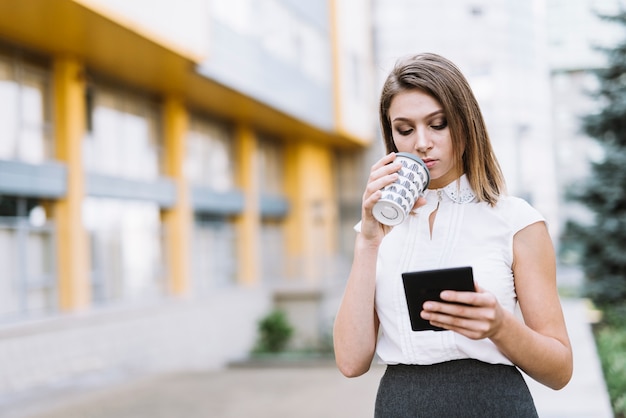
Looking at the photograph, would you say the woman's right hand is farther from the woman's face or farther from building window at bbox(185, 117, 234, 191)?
building window at bbox(185, 117, 234, 191)

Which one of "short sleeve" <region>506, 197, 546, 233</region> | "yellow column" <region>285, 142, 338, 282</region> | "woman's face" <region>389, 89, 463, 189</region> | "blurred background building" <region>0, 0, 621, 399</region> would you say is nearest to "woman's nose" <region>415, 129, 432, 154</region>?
"woman's face" <region>389, 89, 463, 189</region>

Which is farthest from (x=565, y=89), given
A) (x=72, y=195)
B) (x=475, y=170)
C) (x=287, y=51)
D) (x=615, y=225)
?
(x=475, y=170)

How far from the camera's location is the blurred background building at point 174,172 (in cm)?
1212

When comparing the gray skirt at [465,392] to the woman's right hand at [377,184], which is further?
the gray skirt at [465,392]

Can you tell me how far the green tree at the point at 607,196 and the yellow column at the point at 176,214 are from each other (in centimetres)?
856

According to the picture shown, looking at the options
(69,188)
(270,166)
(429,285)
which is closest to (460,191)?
(429,285)

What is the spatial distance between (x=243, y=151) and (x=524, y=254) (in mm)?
19907

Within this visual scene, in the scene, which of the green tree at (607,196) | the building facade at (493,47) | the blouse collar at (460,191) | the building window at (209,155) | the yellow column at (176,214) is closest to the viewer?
the blouse collar at (460,191)

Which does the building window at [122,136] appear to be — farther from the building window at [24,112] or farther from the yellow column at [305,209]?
the yellow column at [305,209]

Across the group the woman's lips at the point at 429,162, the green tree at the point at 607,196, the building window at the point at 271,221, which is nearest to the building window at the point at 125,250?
the building window at the point at 271,221

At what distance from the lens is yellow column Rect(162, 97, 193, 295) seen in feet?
56.0

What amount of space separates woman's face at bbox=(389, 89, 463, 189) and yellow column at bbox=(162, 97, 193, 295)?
15.5 metres

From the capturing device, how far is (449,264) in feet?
5.98

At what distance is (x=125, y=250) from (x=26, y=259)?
9.56ft
